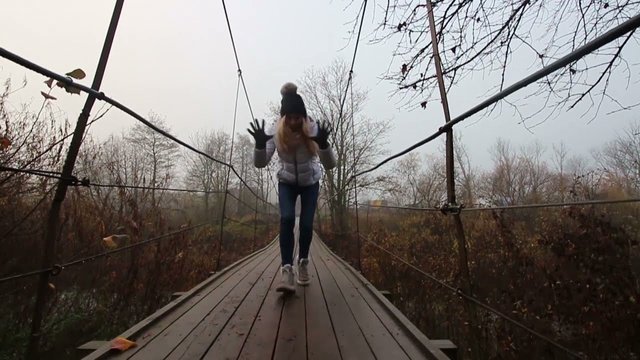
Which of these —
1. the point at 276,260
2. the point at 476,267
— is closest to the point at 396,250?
the point at 476,267

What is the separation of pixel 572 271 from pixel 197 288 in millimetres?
2989

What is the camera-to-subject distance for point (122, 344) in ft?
4.50

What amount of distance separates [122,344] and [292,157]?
1424mm

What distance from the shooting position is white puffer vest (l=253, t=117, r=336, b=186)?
7.89 ft

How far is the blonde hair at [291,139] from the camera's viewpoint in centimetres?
235

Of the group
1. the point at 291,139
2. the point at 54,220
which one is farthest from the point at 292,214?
the point at 54,220

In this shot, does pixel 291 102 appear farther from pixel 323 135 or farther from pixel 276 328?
pixel 276 328

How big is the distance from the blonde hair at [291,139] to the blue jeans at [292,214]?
10.8 inches

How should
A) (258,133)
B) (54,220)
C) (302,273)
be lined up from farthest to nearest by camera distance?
1. (302,273)
2. (258,133)
3. (54,220)

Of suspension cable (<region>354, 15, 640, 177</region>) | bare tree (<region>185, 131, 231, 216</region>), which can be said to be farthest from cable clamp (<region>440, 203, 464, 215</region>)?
bare tree (<region>185, 131, 231, 216</region>)

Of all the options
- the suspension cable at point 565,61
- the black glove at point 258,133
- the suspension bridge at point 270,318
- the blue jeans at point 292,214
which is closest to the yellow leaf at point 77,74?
the suspension bridge at point 270,318

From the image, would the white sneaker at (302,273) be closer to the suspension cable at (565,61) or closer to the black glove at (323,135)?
the black glove at (323,135)

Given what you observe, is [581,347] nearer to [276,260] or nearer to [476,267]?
[476,267]

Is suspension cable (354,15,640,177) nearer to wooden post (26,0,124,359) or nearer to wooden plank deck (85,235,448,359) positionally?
wooden plank deck (85,235,448,359)
